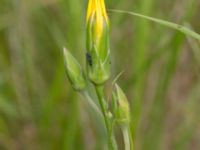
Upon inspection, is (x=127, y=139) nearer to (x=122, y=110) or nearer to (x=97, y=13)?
(x=122, y=110)

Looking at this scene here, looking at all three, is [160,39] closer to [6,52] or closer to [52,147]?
[52,147]

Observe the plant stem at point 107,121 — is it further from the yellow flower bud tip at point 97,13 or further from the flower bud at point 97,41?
the yellow flower bud tip at point 97,13

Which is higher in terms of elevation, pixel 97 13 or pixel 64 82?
pixel 97 13

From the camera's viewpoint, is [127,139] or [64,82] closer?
[127,139]

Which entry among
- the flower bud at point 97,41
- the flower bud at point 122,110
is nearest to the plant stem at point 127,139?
the flower bud at point 122,110

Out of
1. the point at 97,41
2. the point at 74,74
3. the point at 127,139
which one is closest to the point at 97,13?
the point at 97,41

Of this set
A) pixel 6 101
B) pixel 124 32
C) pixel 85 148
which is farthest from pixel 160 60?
pixel 6 101
